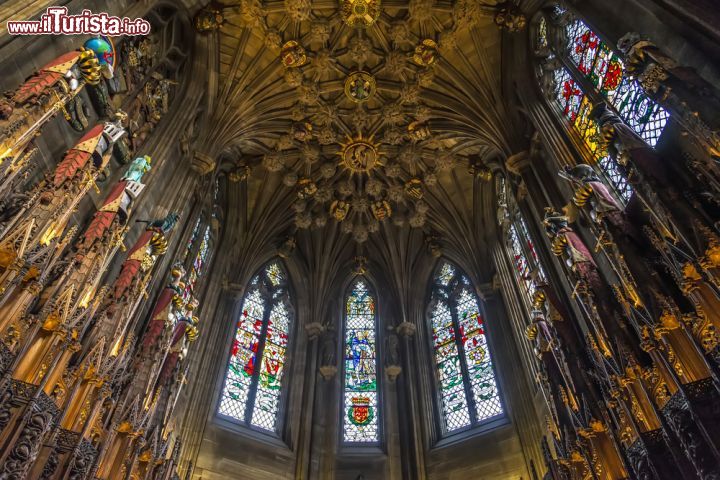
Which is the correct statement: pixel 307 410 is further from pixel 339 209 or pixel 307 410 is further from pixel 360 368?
pixel 339 209

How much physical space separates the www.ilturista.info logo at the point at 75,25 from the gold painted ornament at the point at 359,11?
587 centimetres

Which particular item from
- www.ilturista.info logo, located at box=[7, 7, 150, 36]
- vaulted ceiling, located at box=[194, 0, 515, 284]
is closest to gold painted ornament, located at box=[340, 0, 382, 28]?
vaulted ceiling, located at box=[194, 0, 515, 284]

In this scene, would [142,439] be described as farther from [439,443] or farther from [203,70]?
[203,70]

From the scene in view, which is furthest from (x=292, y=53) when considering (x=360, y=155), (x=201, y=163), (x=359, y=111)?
(x=201, y=163)

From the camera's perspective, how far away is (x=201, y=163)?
11.4 m

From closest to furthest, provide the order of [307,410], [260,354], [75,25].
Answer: [75,25]
[307,410]
[260,354]

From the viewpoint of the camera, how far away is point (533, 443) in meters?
10.9

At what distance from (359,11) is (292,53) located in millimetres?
2048

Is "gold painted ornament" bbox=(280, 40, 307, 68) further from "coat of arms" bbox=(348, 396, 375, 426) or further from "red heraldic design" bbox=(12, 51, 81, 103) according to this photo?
"coat of arms" bbox=(348, 396, 375, 426)

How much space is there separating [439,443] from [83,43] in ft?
36.9

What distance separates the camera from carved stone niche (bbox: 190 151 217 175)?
11.3 metres

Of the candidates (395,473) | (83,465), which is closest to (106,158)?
(83,465)

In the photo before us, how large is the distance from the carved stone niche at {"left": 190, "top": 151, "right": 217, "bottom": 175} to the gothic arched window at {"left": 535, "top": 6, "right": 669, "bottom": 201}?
773cm

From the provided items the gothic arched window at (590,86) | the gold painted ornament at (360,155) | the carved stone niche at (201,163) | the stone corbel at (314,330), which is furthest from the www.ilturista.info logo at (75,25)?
the stone corbel at (314,330)
